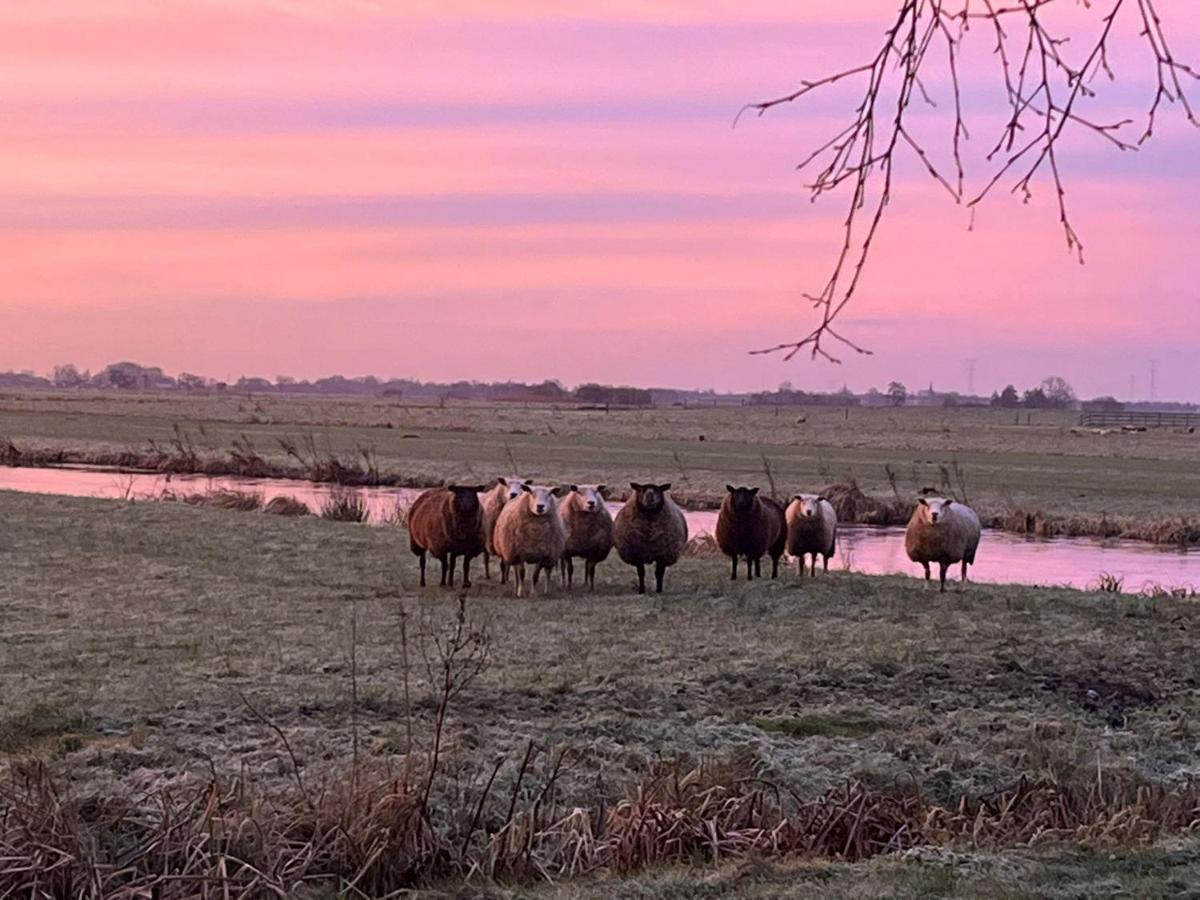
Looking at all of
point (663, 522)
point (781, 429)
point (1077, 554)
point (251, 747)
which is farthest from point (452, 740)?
point (781, 429)

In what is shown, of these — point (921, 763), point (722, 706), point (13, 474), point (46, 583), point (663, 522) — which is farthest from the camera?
point (13, 474)

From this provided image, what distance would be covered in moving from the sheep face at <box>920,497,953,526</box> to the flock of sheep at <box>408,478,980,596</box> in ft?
0.05

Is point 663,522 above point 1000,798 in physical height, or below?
above

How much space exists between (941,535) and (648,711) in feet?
33.6

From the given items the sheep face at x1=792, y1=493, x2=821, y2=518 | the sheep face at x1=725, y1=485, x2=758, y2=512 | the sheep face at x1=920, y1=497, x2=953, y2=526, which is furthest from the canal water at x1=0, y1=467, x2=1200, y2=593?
the sheep face at x1=725, y1=485, x2=758, y2=512

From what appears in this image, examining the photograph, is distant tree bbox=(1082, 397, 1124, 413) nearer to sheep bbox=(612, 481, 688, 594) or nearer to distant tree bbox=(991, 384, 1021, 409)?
distant tree bbox=(991, 384, 1021, 409)

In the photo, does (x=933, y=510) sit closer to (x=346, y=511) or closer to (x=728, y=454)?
(x=346, y=511)

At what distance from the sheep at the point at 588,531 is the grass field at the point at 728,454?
612 inches

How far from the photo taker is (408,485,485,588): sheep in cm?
1925

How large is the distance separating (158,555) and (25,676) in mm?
9805

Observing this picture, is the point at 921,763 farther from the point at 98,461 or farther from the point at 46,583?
the point at 98,461

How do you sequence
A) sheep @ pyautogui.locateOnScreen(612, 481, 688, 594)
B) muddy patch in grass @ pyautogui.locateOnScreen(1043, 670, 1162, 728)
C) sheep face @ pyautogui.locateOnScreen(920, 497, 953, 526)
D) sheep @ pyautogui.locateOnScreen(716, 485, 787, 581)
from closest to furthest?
muddy patch in grass @ pyautogui.locateOnScreen(1043, 670, 1162, 728), sheep @ pyautogui.locateOnScreen(612, 481, 688, 594), sheep @ pyautogui.locateOnScreen(716, 485, 787, 581), sheep face @ pyautogui.locateOnScreen(920, 497, 953, 526)

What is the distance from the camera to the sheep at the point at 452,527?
19250mm

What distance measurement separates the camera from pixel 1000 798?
9.42 meters
